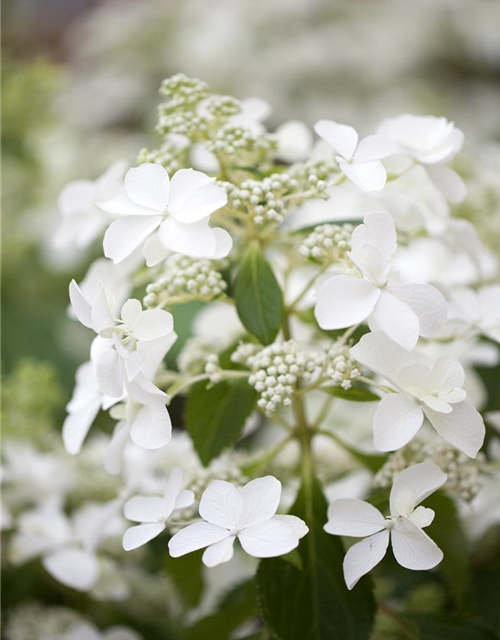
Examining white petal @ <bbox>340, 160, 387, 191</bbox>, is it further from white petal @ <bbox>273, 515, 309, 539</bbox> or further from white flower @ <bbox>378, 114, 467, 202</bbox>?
white petal @ <bbox>273, 515, 309, 539</bbox>

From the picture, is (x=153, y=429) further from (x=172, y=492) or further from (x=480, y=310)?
(x=480, y=310)

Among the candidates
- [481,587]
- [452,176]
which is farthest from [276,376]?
[481,587]

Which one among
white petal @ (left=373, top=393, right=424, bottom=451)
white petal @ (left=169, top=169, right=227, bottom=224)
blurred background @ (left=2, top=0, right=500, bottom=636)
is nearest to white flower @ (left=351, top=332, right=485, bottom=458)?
white petal @ (left=373, top=393, right=424, bottom=451)

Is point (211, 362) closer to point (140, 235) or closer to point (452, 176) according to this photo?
point (140, 235)

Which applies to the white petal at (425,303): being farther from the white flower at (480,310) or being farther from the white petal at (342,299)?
the white flower at (480,310)

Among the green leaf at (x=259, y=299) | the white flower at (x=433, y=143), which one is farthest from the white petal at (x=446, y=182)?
the green leaf at (x=259, y=299)

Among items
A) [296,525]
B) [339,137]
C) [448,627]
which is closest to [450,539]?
[448,627]
